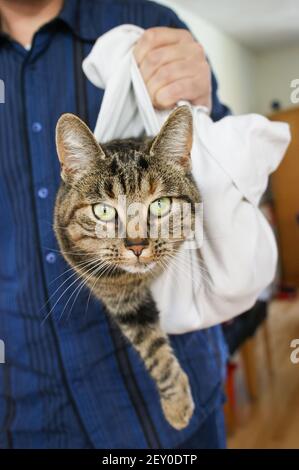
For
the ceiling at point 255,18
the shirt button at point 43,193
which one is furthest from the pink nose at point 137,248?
the ceiling at point 255,18

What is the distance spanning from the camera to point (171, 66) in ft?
1.26

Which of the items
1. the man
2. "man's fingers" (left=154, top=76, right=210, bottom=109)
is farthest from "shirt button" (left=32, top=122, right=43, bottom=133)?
"man's fingers" (left=154, top=76, right=210, bottom=109)

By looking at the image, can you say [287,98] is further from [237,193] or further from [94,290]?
[94,290]

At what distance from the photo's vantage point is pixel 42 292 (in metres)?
0.43

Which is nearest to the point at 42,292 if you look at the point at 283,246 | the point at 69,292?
the point at 69,292

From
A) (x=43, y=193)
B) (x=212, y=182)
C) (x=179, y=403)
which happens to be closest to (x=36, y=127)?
(x=43, y=193)

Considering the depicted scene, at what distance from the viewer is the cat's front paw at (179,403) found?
1.41 feet

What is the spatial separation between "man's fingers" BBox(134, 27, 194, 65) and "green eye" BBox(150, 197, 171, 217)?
0.12 metres

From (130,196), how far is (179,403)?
207mm

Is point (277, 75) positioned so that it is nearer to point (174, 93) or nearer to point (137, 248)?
point (174, 93)

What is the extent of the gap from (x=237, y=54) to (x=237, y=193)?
17 cm
